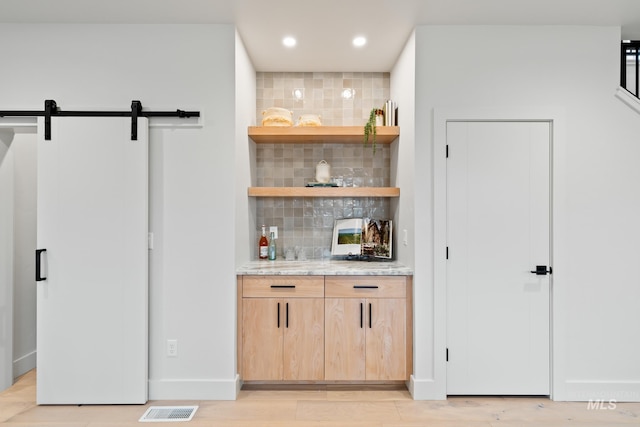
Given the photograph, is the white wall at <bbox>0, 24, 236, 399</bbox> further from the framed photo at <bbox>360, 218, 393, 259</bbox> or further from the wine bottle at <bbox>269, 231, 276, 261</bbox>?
the framed photo at <bbox>360, 218, 393, 259</bbox>

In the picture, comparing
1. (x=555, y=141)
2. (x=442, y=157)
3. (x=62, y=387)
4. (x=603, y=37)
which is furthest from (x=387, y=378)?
(x=603, y=37)

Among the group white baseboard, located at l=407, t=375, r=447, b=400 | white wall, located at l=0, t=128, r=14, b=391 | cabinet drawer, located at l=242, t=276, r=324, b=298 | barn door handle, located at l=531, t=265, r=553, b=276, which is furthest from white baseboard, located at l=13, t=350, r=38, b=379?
barn door handle, located at l=531, t=265, r=553, b=276

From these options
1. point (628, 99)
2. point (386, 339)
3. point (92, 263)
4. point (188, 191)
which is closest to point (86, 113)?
point (188, 191)

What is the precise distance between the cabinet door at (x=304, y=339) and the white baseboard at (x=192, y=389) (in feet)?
1.40

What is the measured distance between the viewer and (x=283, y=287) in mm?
2992

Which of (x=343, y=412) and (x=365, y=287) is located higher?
(x=365, y=287)

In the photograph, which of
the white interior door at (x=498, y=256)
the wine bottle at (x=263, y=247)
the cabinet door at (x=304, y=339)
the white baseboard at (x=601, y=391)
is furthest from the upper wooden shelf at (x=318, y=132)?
the white baseboard at (x=601, y=391)

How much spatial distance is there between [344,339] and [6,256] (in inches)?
105

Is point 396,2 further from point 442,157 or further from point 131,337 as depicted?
point 131,337

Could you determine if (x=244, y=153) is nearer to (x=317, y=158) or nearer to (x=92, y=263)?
(x=317, y=158)

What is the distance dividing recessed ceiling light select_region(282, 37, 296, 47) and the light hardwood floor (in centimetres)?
269

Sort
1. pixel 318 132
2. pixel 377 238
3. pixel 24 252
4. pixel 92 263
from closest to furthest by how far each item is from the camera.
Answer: pixel 92 263 → pixel 318 132 → pixel 24 252 → pixel 377 238

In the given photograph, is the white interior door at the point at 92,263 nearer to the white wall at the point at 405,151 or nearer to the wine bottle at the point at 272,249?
the wine bottle at the point at 272,249

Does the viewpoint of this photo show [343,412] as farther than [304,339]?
No
